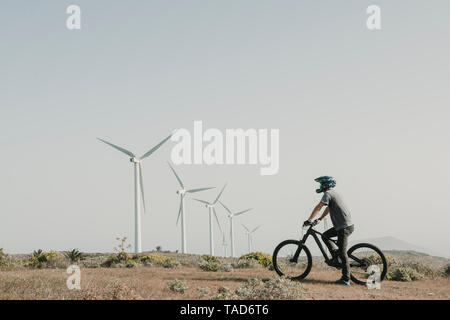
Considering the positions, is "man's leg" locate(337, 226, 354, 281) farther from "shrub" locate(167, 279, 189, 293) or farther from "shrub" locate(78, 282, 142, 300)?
"shrub" locate(78, 282, 142, 300)

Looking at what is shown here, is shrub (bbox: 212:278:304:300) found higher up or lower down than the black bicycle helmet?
lower down

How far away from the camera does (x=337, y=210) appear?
42.2ft

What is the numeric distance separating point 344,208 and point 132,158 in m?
32.9

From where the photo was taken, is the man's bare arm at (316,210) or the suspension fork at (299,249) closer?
the man's bare arm at (316,210)

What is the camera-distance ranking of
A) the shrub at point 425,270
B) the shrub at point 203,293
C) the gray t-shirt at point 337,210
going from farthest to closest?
the shrub at point 425,270 → the gray t-shirt at point 337,210 → the shrub at point 203,293

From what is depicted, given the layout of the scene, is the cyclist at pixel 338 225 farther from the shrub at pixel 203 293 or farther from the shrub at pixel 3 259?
the shrub at pixel 3 259

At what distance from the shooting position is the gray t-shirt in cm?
1282

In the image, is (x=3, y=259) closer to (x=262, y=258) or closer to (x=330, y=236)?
(x=262, y=258)

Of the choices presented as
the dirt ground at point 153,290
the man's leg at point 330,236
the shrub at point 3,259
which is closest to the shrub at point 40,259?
the shrub at point 3,259

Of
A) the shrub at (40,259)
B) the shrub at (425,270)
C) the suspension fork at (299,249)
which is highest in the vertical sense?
the suspension fork at (299,249)

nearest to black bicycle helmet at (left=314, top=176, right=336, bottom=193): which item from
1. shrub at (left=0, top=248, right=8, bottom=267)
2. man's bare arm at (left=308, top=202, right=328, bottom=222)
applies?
man's bare arm at (left=308, top=202, right=328, bottom=222)

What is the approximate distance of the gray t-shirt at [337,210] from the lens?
12.8m
